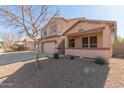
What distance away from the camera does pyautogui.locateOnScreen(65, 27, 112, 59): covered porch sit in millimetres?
13688

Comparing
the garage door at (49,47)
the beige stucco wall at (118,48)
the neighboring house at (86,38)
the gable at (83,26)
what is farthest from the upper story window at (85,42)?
the garage door at (49,47)

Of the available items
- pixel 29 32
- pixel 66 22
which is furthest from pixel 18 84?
pixel 66 22

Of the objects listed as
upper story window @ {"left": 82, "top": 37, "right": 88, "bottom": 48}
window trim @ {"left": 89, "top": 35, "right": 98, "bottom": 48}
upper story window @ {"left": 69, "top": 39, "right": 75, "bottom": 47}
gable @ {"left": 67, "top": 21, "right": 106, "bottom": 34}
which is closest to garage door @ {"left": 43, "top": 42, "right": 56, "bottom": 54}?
upper story window @ {"left": 69, "top": 39, "right": 75, "bottom": 47}

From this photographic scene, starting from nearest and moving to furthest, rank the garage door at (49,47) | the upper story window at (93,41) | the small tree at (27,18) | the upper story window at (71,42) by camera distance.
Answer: the small tree at (27,18)
the upper story window at (93,41)
the upper story window at (71,42)
the garage door at (49,47)

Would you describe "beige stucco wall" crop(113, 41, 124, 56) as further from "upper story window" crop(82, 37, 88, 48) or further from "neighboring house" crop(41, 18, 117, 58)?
"upper story window" crop(82, 37, 88, 48)

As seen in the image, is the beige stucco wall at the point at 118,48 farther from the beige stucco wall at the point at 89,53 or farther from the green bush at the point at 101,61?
the green bush at the point at 101,61

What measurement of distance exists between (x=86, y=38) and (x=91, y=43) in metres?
1.07

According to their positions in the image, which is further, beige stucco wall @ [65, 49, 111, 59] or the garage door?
the garage door

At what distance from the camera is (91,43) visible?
17.5 m

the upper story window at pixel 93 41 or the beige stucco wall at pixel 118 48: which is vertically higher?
the upper story window at pixel 93 41

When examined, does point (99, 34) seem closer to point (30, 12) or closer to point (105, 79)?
point (30, 12)

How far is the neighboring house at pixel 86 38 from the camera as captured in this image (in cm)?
1383
